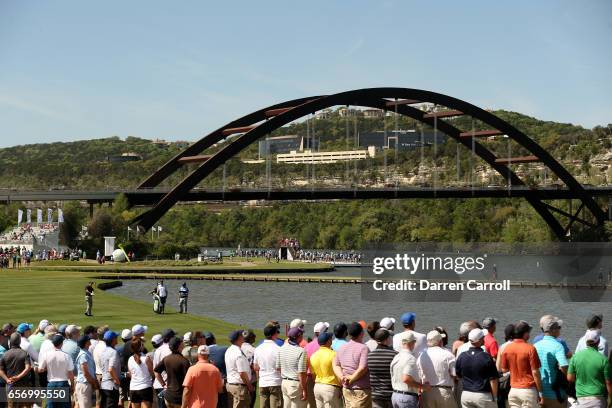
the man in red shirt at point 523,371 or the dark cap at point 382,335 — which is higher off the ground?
the dark cap at point 382,335

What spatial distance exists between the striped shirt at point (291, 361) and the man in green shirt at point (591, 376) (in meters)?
3.94

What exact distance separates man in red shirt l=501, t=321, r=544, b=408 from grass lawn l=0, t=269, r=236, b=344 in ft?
61.9

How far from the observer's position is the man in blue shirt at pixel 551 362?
15.2 metres

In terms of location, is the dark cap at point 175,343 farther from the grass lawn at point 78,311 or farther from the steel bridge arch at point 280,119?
the steel bridge arch at point 280,119

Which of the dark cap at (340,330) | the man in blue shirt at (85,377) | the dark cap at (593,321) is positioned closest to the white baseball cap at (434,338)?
the dark cap at (340,330)

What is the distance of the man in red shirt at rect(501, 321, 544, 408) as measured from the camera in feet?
48.2

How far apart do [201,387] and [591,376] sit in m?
5.36

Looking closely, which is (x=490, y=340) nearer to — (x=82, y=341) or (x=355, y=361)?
(x=355, y=361)

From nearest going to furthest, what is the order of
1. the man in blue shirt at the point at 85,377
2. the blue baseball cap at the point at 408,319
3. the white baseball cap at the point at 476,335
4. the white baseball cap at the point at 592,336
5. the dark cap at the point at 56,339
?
the white baseball cap at the point at 476,335
the white baseball cap at the point at 592,336
the blue baseball cap at the point at 408,319
the dark cap at the point at 56,339
the man in blue shirt at the point at 85,377

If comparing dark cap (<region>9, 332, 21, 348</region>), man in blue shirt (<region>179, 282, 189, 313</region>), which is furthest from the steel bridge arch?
dark cap (<region>9, 332, 21, 348</region>)

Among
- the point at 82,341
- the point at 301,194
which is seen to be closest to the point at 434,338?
the point at 82,341

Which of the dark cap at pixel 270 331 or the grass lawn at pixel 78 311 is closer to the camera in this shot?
the dark cap at pixel 270 331

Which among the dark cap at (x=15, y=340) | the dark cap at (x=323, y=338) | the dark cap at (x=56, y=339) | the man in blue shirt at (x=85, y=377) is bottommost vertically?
the man in blue shirt at (x=85, y=377)

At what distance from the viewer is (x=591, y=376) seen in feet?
47.8
